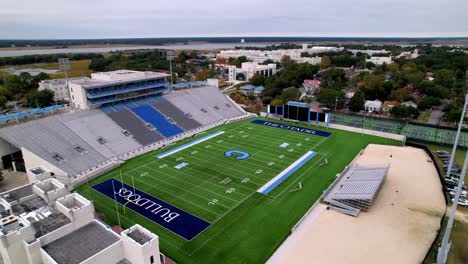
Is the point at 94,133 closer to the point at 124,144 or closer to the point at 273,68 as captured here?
the point at 124,144

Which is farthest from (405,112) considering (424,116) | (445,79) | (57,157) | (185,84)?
(57,157)

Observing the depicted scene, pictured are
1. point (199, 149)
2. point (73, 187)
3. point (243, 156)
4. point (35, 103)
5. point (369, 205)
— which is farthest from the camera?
point (35, 103)

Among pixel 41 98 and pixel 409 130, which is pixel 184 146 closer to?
pixel 41 98

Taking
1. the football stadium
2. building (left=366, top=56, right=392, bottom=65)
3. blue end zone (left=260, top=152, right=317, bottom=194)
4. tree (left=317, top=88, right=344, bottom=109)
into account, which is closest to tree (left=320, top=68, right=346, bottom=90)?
tree (left=317, top=88, right=344, bottom=109)

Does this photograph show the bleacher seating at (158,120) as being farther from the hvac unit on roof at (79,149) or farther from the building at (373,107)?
the building at (373,107)

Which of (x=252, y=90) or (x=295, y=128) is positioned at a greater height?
(x=252, y=90)

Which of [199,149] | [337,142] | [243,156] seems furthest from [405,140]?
Result: [199,149]

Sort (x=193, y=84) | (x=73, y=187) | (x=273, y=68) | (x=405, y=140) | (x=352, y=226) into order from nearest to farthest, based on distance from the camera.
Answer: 1. (x=352, y=226)
2. (x=73, y=187)
3. (x=405, y=140)
4. (x=193, y=84)
5. (x=273, y=68)
